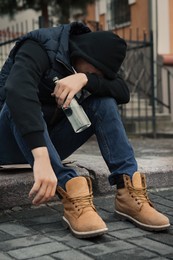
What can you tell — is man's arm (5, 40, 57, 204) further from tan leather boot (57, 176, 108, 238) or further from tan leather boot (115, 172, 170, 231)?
tan leather boot (115, 172, 170, 231)

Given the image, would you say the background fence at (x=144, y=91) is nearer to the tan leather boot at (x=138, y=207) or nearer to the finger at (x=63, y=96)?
the tan leather boot at (x=138, y=207)

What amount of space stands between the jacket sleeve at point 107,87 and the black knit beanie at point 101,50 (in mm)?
52

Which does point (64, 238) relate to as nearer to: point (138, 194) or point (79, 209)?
point (79, 209)

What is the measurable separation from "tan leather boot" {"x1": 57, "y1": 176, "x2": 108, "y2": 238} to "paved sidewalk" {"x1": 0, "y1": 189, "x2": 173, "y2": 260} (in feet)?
0.18

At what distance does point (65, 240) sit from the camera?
2.33 meters

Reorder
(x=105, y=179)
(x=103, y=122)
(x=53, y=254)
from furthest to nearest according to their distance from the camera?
(x=105, y=179) → (x=103, y=122) → (x=53, y=254)

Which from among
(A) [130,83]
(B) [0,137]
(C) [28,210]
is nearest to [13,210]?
(C) [28,210]

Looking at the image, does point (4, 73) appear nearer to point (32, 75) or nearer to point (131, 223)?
point (32, 75)

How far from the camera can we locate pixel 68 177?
2.45 metres

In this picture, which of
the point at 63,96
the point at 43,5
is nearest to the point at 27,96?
the point at 63,96

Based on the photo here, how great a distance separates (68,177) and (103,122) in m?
0.35

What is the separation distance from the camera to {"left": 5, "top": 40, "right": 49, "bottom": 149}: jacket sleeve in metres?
2.24

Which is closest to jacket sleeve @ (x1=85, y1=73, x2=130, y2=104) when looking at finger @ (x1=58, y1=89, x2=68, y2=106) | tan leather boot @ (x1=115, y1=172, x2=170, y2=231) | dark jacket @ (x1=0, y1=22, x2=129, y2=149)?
dark jacket @ (x1=0, y1=22, x2=129, y2=149)

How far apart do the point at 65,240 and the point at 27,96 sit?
680 millimetres
